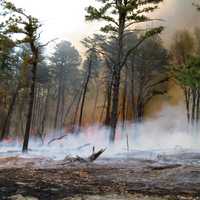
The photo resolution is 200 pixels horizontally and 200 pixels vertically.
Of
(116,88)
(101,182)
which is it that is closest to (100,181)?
(101,182)

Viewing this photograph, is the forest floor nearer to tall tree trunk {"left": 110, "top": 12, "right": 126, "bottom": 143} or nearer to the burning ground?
the burning ground

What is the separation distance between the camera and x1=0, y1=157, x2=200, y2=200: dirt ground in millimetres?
8242

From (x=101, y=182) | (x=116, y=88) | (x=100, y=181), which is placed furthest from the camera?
(x=116, y=88)

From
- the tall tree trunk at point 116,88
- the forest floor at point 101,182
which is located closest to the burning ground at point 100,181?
the forest floor at point 101,182

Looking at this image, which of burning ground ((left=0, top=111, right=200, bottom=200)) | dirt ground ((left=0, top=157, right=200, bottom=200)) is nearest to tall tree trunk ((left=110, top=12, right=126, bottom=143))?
burning ground ((left=0, top=111, right=200, bottom=200))

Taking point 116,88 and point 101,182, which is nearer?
point 101,182

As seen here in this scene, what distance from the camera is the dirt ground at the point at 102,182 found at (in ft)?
27.0

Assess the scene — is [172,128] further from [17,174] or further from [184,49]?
[17,174]

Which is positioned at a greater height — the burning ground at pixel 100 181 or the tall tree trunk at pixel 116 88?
the tall tree trunk at pixel 116 88

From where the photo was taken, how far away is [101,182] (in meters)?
10.3

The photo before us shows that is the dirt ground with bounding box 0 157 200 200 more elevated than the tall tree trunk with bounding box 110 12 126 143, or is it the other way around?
the tall tree trunk with bounding box 110 12 126 143

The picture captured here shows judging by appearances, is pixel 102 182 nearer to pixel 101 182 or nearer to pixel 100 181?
pixel 101 182

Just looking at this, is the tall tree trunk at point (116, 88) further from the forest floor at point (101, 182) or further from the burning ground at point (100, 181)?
the forest floor at point (101, 182)

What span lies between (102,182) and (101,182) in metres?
0.03
